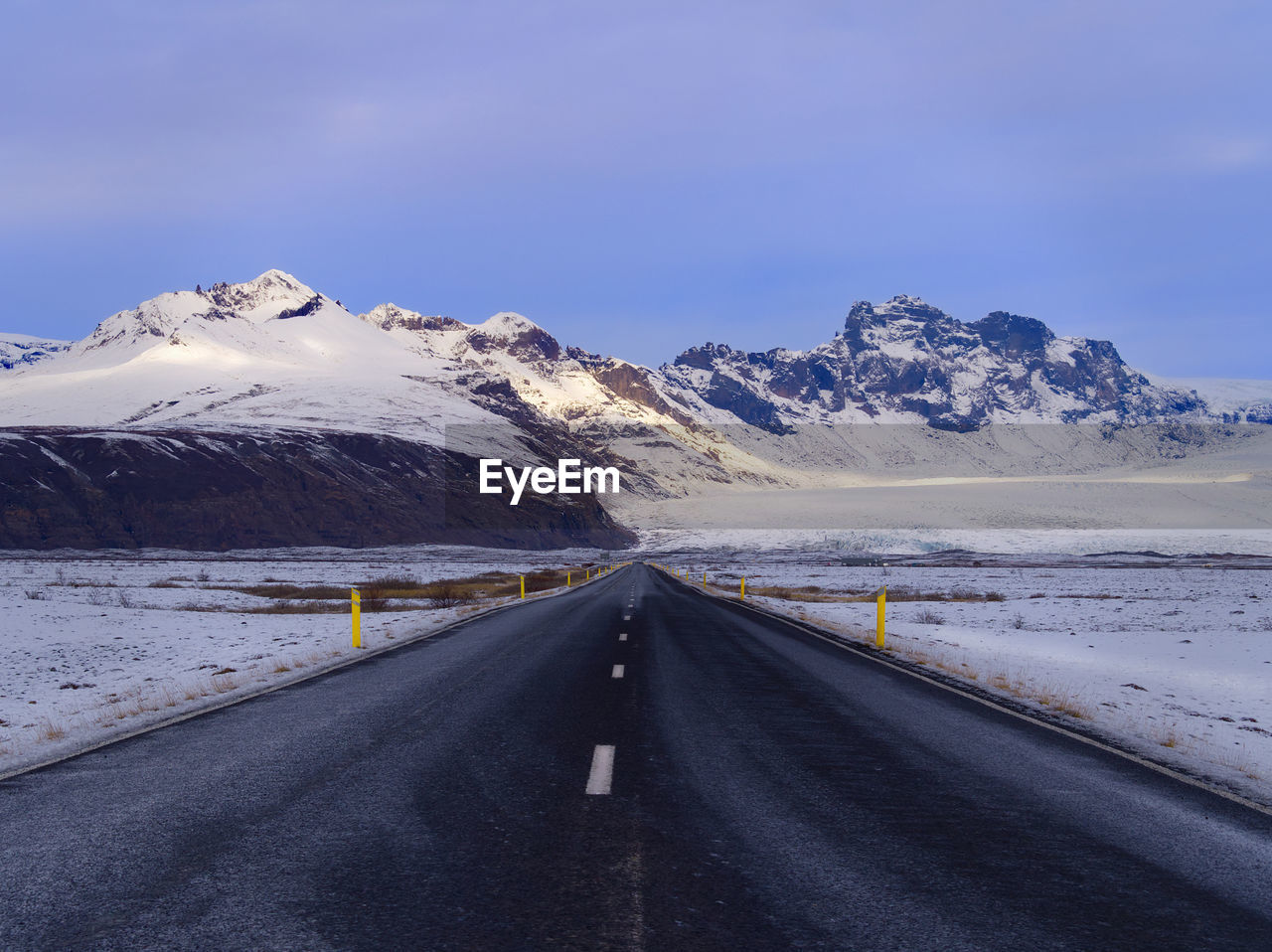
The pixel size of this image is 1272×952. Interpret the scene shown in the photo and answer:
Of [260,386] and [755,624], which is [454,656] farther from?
[260,386]

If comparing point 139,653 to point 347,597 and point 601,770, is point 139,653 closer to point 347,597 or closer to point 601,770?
point 601,770

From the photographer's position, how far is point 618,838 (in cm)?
614

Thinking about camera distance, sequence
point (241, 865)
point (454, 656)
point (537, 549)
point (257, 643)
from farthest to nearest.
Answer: point (537, 549) → point (257, 643) → point (454, 656) → point (241, 865)

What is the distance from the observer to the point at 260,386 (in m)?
193

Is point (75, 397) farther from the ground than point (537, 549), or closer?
farther from the ground

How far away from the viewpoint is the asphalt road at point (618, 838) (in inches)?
185

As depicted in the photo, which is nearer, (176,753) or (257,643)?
(176,753)

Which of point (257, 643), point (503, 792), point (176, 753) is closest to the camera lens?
point (503, 792)

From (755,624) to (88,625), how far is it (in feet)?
55.4

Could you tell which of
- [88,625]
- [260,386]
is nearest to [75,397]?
[260,386]

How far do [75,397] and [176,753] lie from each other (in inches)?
8286

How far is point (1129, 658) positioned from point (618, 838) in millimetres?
17410

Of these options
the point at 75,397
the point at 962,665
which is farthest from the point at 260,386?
the point at 962,665

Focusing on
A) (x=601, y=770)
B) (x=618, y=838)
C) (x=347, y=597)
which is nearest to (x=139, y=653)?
(x=601, y=770)
